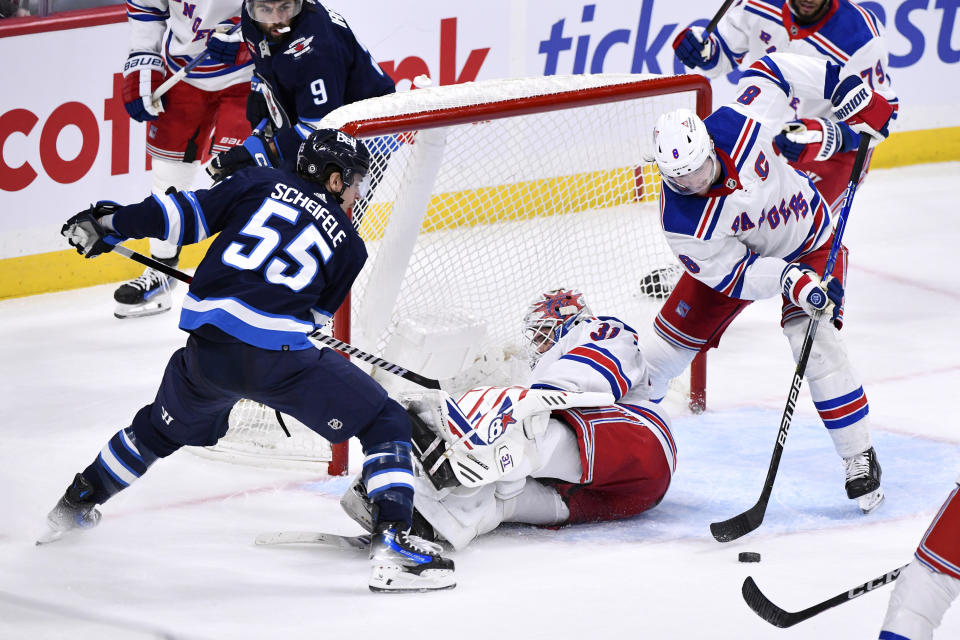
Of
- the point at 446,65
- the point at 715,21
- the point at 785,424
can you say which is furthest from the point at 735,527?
the point at 446,65

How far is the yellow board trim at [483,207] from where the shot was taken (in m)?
4.17

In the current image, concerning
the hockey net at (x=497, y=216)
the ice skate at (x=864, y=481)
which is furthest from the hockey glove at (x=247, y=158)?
the ice skate at (x=864, y=481)

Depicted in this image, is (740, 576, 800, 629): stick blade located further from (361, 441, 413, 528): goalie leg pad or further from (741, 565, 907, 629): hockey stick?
(361, 441, 413, 528): goalie leg pad

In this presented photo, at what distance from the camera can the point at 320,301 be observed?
118 inches

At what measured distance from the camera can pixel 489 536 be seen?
3.23m

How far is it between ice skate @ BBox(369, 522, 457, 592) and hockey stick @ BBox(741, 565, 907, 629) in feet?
2.02

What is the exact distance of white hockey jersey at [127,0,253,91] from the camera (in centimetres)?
468

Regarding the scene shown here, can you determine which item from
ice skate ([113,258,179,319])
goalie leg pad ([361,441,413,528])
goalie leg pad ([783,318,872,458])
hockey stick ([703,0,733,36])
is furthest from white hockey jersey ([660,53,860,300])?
ice skate ([113,258,179,319])

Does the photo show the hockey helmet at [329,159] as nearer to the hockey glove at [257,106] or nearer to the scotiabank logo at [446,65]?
the hockey glove at [257,106]

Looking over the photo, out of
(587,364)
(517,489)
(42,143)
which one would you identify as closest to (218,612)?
(517,489)

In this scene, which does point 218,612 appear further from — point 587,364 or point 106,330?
point 106,330

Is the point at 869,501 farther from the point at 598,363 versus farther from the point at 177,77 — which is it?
the point at 177,77

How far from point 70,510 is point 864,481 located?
1853 mm

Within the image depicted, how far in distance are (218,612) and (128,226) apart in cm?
82
